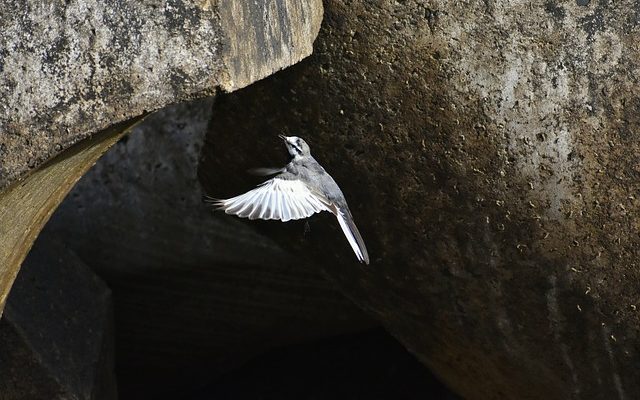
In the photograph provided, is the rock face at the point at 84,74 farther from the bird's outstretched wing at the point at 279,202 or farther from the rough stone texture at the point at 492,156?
the rough stone texture at the point at 492,156

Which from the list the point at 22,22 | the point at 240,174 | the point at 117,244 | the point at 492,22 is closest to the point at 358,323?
the point at 117,244

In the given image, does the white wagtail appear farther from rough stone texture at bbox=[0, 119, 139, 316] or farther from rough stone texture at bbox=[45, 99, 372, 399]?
rough stone texture at bbox=[45, 99, 372, 399]

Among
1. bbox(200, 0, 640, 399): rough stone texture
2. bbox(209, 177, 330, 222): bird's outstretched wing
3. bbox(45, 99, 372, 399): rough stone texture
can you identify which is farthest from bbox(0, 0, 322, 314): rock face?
bbox(45, 99, 372, 399): rough stone texture

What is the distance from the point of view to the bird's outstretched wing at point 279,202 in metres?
2.47

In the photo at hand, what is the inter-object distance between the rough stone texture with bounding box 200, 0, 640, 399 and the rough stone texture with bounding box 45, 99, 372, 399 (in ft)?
2.71

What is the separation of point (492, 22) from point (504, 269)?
61cm

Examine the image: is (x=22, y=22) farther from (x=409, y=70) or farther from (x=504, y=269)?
(x=504, y=269)

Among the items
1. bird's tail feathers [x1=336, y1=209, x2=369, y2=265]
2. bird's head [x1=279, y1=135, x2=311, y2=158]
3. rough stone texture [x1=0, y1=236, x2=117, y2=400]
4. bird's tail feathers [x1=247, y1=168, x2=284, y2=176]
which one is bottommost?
rough stone texture [x1=0, y1=236, x2=117, y2=400]

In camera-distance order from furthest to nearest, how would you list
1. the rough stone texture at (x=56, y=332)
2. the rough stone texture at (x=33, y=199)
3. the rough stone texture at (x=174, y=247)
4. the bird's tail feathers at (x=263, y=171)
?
the rough stone texture at (x=174, y=247) → the rough stone texture at (x=56, y=332) → the bird's tail feathers at (x=263, y=171) → the rough stone texture at (x=33, y=199)

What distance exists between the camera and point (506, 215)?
2.71m

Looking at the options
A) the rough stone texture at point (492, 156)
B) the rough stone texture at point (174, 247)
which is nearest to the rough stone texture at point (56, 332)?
the rough stone texture at point (174, 247)

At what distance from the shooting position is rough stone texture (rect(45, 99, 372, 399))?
150 inches

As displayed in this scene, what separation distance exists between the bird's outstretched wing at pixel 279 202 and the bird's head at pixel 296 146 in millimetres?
102

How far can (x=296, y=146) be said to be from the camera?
266cm
